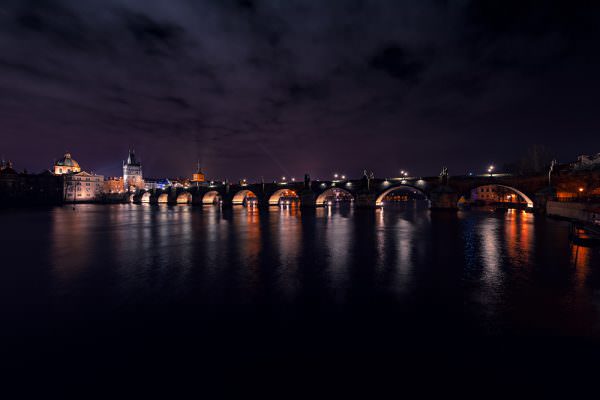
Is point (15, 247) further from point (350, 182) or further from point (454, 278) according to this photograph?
point (350, 182)

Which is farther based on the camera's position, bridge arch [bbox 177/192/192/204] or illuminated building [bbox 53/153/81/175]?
illuminated building [bbox 53/153/81/175]

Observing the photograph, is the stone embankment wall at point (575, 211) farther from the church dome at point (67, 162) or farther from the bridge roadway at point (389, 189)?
the church dome at point (67, 162)

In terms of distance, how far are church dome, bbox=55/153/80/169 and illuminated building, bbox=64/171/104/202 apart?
22.8 meters

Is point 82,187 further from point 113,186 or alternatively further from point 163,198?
point 163,198

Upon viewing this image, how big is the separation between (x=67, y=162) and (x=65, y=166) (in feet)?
8.99

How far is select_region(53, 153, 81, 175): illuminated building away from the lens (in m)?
149

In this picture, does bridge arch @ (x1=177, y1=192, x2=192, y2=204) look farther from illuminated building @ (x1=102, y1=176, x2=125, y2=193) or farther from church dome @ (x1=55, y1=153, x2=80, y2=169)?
church dome @ (x1=55, y1=153, x2=80, y2=169)

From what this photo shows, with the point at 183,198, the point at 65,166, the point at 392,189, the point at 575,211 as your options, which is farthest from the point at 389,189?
the point at 65,166

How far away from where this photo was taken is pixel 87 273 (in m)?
15.4

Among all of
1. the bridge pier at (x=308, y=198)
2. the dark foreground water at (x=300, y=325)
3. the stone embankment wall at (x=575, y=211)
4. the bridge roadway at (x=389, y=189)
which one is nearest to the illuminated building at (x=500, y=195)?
the bridge roadway at (x=389, y=189)

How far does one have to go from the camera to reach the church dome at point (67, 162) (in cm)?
15125

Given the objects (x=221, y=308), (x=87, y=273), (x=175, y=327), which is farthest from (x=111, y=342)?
(x=87, y=273)

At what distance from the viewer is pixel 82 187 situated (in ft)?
455

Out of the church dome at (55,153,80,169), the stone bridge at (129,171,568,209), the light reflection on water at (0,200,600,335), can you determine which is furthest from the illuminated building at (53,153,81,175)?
the light reflection on water at (0,200,600,335)
